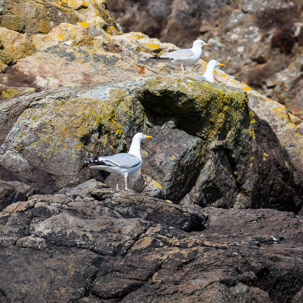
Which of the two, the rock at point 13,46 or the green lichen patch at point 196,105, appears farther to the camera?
the rock at point 13,46

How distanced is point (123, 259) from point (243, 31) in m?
25.6

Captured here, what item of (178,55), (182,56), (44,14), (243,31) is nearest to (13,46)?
(44,14)

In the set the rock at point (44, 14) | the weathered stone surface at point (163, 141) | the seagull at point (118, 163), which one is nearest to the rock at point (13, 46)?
the rock at point (44, 14)

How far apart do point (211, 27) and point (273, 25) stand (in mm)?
3913

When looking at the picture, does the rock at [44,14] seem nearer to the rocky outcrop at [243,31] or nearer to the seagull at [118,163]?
the seagull at [118,163]

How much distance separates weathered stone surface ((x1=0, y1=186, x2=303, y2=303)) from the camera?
5277mm

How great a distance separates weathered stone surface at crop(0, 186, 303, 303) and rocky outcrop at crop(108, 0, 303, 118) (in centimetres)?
2005

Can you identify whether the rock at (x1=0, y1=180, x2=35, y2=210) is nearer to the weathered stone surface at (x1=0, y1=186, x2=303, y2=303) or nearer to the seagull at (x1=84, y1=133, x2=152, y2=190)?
the weathered stone surface at (x1=0, y1=186, x2=303, y2=303)

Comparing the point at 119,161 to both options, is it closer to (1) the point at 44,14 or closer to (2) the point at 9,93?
(2) the point at 9,93

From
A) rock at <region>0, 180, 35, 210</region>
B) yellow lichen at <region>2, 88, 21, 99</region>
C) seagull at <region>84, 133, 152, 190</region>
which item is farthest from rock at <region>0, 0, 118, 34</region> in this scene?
rock at <region>0, 180, 35, 210</region>

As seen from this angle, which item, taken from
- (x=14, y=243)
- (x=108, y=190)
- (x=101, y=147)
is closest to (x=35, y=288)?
(x=14, y=243)

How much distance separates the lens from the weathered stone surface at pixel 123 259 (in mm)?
5277

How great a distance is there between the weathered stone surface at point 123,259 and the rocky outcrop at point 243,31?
20050 millimetres

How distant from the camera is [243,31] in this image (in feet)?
95.4
